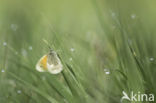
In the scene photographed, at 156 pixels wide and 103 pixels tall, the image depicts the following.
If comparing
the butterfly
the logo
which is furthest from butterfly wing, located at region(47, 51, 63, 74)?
the logo

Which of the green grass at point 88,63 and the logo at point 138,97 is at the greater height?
the green grass at point 88,63

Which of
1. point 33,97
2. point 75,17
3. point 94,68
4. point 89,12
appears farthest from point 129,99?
point 89,12

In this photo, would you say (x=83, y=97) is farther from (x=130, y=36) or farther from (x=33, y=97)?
(x=130, y=36)

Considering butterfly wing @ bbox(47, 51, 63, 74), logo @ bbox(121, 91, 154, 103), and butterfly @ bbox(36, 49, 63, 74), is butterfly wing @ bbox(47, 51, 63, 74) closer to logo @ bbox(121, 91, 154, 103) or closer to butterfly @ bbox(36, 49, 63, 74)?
butterfly @ bbox(36, 49, 63, 74)

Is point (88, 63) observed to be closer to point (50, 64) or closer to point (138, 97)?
point (50, 64)

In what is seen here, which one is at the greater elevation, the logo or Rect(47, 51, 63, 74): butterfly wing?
Rect(47, 51, 63, 74): butterfly wing

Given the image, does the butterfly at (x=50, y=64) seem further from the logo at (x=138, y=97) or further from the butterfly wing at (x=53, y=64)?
the logo at (x=138, y=97)

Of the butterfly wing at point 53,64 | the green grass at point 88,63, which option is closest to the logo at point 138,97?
the green grass at point 88,63

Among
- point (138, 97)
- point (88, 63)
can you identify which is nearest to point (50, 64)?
point (138, 97)

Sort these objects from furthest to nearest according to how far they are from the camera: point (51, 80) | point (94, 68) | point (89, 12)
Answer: point (89, 12), point (94, 68), point (51, 80)
